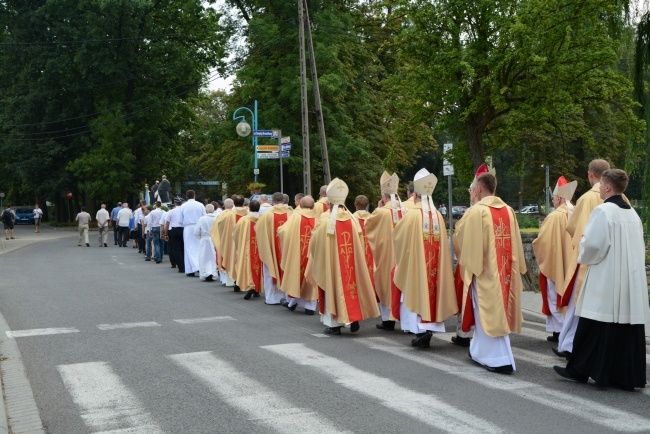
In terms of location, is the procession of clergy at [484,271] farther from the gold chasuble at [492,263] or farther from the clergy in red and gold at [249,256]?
the clergy in red and gold at [249,256]

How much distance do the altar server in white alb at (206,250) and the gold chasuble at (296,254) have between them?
594cm

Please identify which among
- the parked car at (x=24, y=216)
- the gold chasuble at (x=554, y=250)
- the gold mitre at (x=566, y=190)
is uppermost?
the gold mitre at (x=566, y=190)

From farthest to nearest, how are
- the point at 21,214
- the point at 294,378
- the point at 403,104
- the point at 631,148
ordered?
the point at 21,214
the point at 403,104
the point at 631,148
the point at 294,378

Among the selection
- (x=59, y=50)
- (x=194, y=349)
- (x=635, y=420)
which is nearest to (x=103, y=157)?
(x=59, y=50)

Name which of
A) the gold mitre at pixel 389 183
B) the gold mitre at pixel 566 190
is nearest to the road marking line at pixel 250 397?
the gold mitre at pixel 389 183

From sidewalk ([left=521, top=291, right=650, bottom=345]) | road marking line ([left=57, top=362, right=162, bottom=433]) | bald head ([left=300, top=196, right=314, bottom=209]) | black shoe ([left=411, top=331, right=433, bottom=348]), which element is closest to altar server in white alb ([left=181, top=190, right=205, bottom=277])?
bald head ([left=300, top=196, right=314, bottom=209])

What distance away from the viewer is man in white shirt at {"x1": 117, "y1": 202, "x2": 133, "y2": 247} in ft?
109

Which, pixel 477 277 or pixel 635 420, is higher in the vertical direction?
→ pixel 477 277

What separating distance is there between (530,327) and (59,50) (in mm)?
42822

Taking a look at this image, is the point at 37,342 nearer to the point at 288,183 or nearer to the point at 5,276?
the point at 5,276

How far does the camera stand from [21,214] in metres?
67.8

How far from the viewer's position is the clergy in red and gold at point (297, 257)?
40.7ft

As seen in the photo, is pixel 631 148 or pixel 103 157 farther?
pixel 103 157

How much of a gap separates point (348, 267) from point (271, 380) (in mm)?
3396
